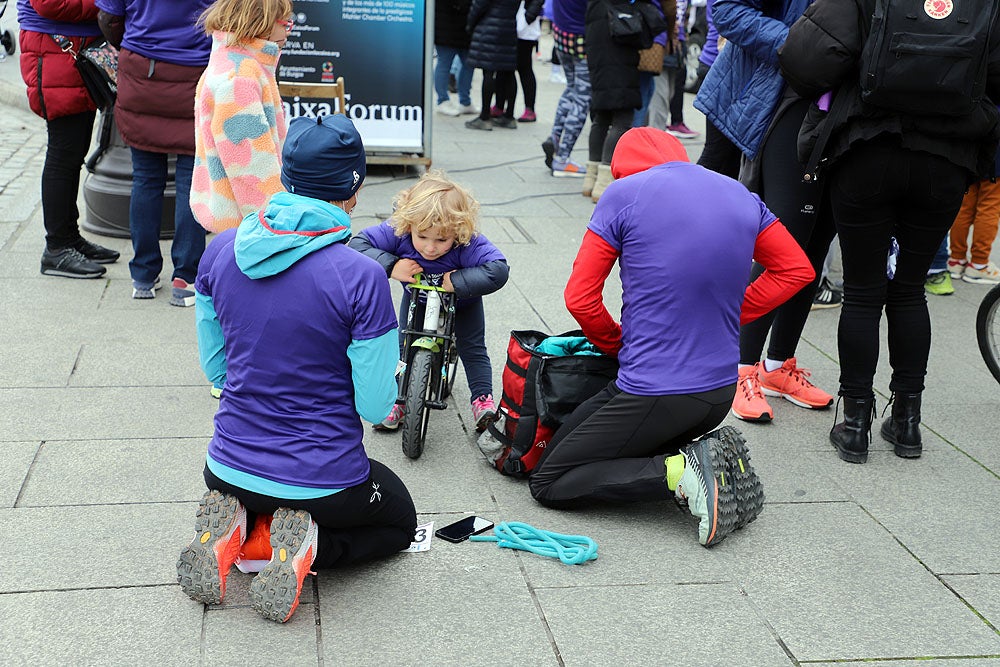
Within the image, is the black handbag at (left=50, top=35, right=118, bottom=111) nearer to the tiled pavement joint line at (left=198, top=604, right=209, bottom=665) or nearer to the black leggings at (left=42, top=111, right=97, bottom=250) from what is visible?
the black leggings at (left=42, top=111, right=97, bottom=250)

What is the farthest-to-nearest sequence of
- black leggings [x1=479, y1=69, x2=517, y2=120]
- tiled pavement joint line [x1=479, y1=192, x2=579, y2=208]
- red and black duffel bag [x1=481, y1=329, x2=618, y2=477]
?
1. black leggings [x1=479, y1=69, x2=517, y2=120]
2. tiled pavement joint line [x1=479, y1=192, x2=579, y2=208]
3. red and black duffel bag [x1=481, y1=329, x2=618, y2=477]

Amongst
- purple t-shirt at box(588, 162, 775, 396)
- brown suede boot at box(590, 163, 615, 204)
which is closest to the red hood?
purple t-shirt at box(588, 162, 775, 396)

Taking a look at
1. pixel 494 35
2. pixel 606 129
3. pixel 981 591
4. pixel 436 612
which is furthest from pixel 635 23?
pixel 436 612

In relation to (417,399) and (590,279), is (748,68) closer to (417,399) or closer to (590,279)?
A: (590,279)

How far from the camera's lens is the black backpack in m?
3.53

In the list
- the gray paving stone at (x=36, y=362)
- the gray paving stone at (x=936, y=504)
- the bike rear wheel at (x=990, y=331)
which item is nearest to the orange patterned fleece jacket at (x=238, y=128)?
the gray paving stone at (x=36, y=362)

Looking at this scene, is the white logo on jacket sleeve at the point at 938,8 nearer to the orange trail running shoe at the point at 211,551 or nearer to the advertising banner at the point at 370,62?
the orange trail running shoe at the point at 211,551

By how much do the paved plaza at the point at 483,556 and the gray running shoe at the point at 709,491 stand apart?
0.10 metres

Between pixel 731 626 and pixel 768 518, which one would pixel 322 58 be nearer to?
pixel 768 518

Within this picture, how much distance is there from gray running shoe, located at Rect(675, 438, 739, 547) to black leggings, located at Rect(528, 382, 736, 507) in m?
0.09

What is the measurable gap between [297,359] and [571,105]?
660 centimetres

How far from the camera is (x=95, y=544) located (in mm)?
3281

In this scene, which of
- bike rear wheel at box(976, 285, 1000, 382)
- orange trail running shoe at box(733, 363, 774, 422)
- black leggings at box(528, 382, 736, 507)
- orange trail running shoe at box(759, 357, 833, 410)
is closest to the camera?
black leggings at box(528, 382, 736, 507)

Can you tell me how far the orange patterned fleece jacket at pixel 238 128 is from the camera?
175 inches
